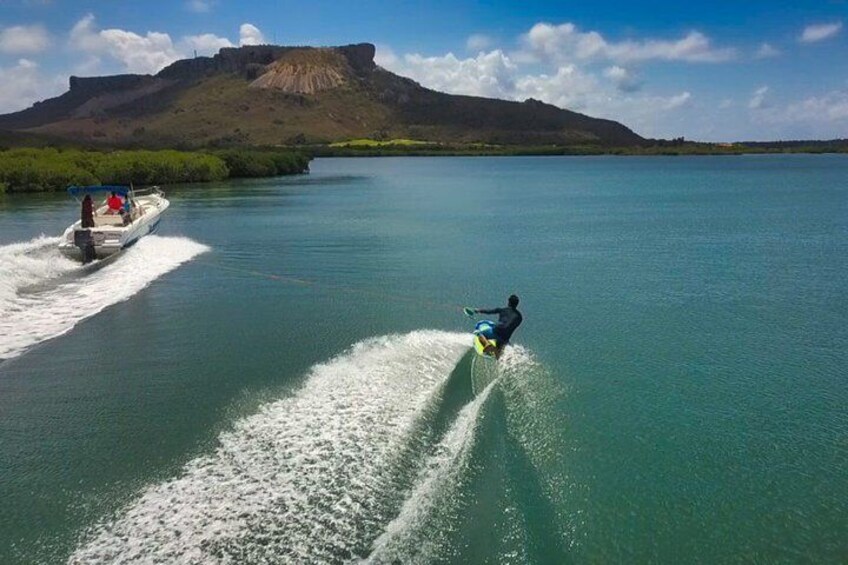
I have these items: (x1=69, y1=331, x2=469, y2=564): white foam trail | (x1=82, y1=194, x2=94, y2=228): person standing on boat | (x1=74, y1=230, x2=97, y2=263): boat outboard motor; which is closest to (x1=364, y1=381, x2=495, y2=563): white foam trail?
(x1=69, y1=331, x2=469, y2=564): white foam trail

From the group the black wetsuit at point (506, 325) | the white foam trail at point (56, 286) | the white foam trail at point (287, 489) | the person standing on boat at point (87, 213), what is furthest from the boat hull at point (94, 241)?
the black wetsuit at point (506, 325)

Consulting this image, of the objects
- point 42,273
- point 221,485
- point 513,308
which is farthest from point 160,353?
point 42,273

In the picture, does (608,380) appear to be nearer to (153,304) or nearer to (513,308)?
(513,308)

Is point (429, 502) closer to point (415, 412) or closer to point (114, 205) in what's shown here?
point (415, 412)

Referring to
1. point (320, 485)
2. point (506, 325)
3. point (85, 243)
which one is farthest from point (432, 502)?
point (85, 243)

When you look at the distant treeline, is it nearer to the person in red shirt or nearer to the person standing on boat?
the person in red shirt
